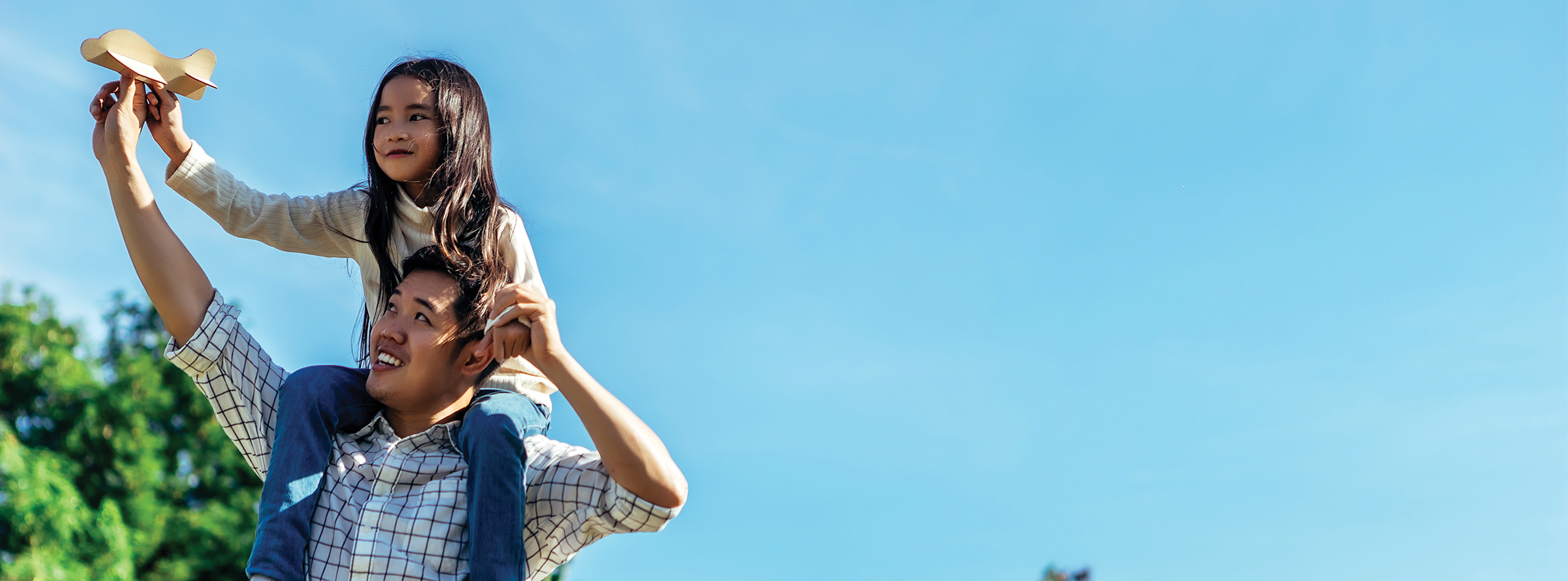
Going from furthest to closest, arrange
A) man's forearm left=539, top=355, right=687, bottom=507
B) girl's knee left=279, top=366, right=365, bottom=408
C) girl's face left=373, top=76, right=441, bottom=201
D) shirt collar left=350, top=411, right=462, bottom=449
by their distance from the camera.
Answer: girl's face left=373, top=76, right=441, bottom=201 < shirt collar left=350, top=411, right=462, bottom=449 < girl's knee left=279, top=366, right=365, bottom=408 < man's forearm left=539, top=355, right=687, bottom=507

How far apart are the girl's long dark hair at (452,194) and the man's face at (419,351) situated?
0.12 m

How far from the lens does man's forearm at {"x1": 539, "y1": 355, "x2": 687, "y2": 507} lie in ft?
8.77

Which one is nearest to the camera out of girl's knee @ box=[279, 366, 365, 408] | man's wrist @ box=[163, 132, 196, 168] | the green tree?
girl's knee @ box=[279, 366, 365, 408]

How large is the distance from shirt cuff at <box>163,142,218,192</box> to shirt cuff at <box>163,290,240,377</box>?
44cm

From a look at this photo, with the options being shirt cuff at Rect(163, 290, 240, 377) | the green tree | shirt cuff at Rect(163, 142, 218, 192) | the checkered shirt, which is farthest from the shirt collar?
the green tree

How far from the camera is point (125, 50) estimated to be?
3061 millimetres

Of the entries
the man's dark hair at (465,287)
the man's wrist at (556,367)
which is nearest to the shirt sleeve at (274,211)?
the man's dark hair at (465,287)

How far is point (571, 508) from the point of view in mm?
2881

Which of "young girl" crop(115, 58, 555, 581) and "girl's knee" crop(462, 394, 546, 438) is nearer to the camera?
"girl's knee" crop(462, 394, 546, 438)

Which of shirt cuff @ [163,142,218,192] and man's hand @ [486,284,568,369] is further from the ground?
shirt cuff @ [163,142,218,192]

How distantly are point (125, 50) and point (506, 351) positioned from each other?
1.28m

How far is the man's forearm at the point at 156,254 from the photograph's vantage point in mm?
2910

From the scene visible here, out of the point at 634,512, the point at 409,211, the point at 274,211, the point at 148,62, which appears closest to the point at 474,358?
the point at 409,211

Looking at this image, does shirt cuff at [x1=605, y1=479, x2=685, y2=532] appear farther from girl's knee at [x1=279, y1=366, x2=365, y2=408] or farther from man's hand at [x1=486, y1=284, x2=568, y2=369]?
girl's knee at [x1=279, y1=366, x2=365, y2=408]
